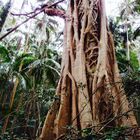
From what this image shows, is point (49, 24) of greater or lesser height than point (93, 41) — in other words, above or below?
above

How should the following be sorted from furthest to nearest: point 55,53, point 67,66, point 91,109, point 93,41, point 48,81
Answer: point 55,53 → point 48,81 → point 93,41 → point 67,66 → point 91,109

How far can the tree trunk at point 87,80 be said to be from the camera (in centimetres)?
367

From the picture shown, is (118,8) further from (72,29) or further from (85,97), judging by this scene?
(85,97)

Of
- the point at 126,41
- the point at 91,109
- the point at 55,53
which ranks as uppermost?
the point at 126,41

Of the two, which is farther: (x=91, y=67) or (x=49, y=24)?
(x=49, y=24)

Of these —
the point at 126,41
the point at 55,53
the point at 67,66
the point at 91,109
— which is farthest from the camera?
the point at 126,41

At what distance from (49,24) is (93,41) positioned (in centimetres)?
1568

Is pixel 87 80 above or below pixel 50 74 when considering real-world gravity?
below

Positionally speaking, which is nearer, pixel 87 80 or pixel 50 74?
pixel 87 80

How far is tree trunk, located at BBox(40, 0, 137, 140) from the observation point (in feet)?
12.0

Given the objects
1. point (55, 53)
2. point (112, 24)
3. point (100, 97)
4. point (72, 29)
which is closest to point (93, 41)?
point (72, 29)

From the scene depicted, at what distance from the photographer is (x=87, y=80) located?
4.23 metres

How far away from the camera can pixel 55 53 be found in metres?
14.0

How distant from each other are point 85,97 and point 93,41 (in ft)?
4.49
